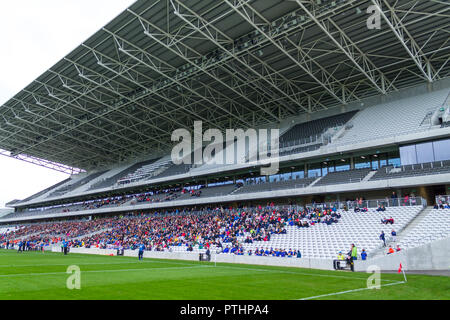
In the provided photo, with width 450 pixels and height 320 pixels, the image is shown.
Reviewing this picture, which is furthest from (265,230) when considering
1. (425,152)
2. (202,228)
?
(425,152)

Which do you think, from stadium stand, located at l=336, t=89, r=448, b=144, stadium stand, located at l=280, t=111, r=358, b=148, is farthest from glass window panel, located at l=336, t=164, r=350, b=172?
stadium stand, located at l=280, t=111, r=358, b=148

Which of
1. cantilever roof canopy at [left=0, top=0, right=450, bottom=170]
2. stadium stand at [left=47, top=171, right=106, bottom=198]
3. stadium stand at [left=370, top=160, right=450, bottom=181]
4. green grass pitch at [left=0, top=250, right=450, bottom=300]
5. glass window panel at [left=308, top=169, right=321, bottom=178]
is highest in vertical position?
cantilever roof canopy at [left=0, top=0, right=450, bottom=170]

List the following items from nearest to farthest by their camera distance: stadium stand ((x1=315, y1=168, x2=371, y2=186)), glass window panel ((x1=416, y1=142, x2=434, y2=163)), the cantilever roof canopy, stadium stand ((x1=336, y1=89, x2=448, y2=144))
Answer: the cantilever roof canopy < glass window panel ((x1=416, y1=142, x2=434, y2=163)) < stadium stand ((x1=315, y1=168, x2=371, y2=186)) < stadium stand ((x1=336, y1=89, x2=448, y2=144))

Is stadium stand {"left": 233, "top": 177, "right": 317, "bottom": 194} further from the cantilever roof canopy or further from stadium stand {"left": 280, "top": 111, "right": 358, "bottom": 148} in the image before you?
the cantilever roof canopy

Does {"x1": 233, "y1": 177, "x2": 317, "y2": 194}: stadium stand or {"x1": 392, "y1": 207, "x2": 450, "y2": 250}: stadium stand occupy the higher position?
{"x1": 233, "y1": 177, "x2": 317, "y2": 194}: stadium stand

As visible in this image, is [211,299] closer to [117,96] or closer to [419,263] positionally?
[419,263]

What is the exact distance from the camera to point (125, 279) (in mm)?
14859

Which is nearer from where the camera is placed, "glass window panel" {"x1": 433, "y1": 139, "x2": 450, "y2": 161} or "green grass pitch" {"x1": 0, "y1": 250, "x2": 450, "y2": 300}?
"green grass pitch" {"x1": 0, "y1": 250, "x2": 450, "y2": 300}

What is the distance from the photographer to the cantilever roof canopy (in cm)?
2814

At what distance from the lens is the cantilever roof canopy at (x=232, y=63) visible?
92.3 ft

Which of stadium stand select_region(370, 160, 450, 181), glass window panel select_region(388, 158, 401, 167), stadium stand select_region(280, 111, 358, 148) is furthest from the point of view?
stadium stand select_region(280, 111, 358, 148)

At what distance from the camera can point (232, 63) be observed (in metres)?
34.2

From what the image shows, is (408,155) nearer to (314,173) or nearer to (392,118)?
(392,118)

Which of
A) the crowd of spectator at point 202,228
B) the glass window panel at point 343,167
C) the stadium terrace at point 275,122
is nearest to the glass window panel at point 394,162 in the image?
the stadium terrace at point 275,122
